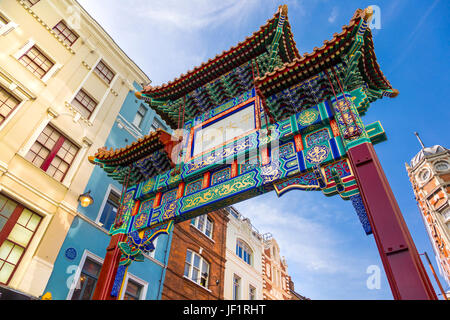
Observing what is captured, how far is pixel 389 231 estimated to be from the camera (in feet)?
16.1

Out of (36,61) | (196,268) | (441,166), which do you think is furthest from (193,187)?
(441,166)

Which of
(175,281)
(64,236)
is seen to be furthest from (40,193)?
(175,281)

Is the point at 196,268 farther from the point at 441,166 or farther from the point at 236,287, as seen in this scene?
the point at 441,166

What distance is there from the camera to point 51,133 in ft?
42.3

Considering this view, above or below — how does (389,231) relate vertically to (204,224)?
below

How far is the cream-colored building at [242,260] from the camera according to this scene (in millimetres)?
20672

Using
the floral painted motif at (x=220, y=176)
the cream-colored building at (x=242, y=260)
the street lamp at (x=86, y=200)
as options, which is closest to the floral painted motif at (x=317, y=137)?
the floral painted motif at (x=220, y=176)

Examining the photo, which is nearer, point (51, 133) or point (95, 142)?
point (51, 133)

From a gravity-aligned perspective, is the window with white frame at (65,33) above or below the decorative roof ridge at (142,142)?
above

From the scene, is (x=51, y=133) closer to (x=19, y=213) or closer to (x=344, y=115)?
(x=19, y=213)

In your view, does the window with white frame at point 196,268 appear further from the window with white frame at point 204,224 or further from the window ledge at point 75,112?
the window ledge at point 75,112

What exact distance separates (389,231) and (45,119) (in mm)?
13168

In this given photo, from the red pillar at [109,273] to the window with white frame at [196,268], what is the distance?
9.57 meters
